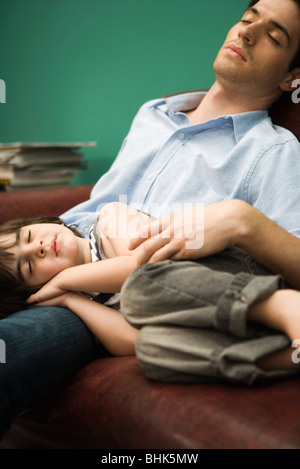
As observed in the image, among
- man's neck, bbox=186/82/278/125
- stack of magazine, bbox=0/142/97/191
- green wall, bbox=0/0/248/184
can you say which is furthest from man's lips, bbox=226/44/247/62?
stack of magazine, bbox=0/142/97/191

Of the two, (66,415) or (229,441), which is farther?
(66,415)

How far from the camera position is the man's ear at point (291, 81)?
1.27m

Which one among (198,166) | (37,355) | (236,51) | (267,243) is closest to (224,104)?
(236,51)

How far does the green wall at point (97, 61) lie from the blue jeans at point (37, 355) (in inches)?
46.6

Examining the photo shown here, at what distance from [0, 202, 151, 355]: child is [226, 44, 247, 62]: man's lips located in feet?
1.72

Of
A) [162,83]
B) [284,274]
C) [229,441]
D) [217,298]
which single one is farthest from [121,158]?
[229,441]

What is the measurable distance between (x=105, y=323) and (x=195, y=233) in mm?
277

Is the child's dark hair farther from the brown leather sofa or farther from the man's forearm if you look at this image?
the man's forearm

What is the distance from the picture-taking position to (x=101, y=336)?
37.4 inches

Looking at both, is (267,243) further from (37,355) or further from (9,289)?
(9,289)

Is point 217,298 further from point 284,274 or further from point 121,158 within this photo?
point 121,158

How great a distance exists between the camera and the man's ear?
4.18 feet

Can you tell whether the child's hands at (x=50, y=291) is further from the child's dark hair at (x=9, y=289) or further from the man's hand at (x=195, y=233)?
the man's hand at (x=195, y=233)
